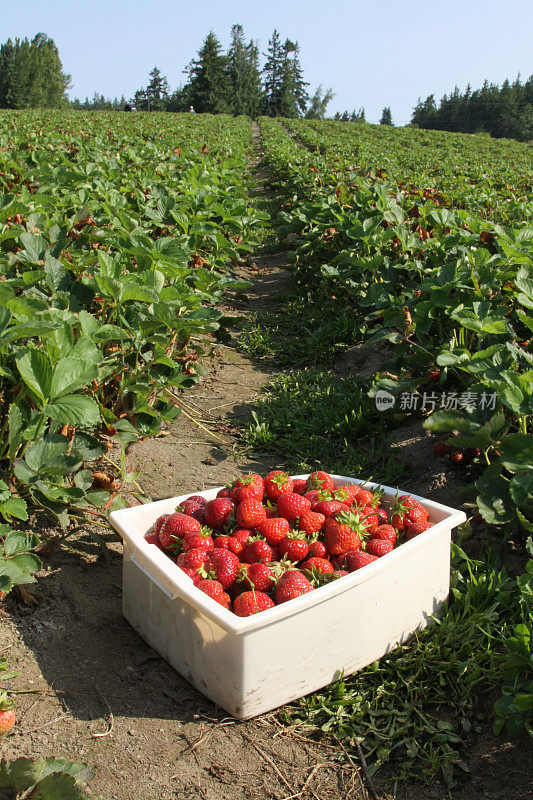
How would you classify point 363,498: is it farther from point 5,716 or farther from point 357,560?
point 5,716

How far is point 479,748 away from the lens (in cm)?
179

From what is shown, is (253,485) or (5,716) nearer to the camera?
(5,716)

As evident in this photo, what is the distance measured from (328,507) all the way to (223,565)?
1.38 feet

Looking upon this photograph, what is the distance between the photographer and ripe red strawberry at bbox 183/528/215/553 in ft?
6.59

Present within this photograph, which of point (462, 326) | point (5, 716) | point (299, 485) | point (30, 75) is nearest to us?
point (5, 716)

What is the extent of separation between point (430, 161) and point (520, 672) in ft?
62.6

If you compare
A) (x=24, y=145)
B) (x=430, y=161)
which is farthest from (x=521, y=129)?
(x=24, y=145)

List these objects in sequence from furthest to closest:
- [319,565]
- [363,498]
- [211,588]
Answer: [363,498]
[319,565]
[211,588]

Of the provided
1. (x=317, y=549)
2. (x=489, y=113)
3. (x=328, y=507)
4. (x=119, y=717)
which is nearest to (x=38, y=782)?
(x=119, y=717)

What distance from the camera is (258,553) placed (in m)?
1.97

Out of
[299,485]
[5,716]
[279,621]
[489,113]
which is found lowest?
[5,716]

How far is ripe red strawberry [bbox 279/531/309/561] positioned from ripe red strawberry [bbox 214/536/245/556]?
13 cm

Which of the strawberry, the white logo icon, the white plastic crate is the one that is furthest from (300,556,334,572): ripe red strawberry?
the white logo icon

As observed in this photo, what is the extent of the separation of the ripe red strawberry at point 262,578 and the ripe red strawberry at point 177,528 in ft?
0.90
